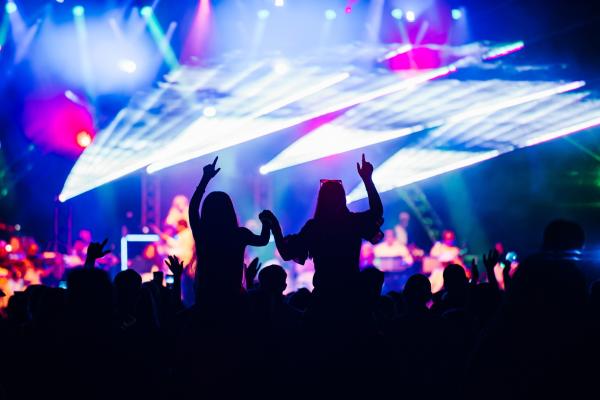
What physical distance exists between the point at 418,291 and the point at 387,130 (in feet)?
30.9

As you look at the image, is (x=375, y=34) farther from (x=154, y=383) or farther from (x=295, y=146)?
(x=154, y=383)

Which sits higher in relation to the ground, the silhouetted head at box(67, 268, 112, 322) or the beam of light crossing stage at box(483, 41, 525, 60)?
the beam of light crossing stage at box(483, 41, 525, 60)

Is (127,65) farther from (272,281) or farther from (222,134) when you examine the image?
(272,281)

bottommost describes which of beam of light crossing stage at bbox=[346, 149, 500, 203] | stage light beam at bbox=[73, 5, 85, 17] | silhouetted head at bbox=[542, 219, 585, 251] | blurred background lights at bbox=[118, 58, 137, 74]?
silhouetted head at bbox=[542, 219, 585, 251]

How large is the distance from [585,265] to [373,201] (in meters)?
3.60

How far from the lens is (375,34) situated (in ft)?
35.6

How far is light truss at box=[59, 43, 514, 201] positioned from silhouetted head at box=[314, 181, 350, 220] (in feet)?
26.2

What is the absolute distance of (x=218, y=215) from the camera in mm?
3166

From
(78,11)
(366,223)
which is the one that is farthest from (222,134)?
(366,223)

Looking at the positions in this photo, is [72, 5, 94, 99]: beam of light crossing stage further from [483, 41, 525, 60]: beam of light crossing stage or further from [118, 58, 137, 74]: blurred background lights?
[483, 41, 525, 60]: beam of light crossing stage

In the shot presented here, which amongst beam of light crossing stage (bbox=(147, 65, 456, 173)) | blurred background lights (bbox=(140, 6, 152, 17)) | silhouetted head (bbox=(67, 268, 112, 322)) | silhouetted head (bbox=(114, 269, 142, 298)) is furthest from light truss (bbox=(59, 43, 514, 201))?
silhouetted head (bbox=(67, 268, 112, 322))

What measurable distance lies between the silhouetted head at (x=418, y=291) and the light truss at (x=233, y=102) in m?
7.64

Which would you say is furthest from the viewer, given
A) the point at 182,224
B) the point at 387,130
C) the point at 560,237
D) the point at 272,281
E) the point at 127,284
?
the point at 387,130

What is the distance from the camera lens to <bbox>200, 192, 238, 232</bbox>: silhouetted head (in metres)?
3.14
